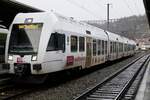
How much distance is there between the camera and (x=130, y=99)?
11.2m

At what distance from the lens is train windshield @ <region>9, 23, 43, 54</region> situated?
12938 mm

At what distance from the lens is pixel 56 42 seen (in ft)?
44.1

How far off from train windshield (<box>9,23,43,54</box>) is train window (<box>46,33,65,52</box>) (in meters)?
0.50

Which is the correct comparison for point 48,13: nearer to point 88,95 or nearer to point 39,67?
point 39,67

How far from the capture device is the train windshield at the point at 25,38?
12.9 m

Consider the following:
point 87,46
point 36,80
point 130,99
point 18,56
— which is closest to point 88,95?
point 130,99

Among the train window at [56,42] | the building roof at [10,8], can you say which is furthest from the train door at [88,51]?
the train window at [56,42]

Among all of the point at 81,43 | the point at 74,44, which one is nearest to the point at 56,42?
the point at 74,44

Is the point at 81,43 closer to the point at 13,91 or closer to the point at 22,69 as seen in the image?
the point at 22,69

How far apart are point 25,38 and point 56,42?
1216mm

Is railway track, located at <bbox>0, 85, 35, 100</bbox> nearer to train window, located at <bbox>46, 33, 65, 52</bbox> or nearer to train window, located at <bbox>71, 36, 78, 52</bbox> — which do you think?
Answer: train window, located at <bbox>46, 33, 65, 52</bbox>

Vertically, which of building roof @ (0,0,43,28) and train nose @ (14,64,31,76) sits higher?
building roof @ (0,0,43,28)

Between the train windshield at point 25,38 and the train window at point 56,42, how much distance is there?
50 centimetres

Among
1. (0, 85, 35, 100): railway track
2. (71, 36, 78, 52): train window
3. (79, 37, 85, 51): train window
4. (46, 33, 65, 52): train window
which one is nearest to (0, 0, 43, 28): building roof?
(79, 37, 85, 51): train window
